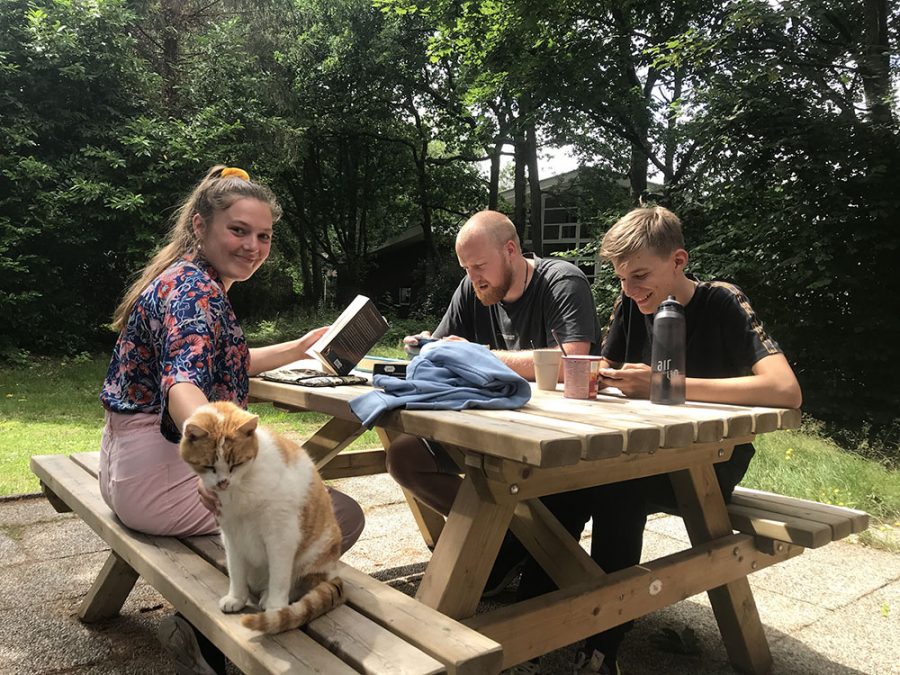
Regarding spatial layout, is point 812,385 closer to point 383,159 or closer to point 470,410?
point 470,410

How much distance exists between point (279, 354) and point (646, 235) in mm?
1601

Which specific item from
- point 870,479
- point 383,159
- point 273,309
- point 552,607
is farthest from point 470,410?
point 383,159

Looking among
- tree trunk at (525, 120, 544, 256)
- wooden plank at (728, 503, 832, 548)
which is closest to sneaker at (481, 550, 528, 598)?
wooden plank at (728, 503, 832, 548)

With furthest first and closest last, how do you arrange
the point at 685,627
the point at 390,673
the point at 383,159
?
the point at 383,159 → the point at 685,627 → the point at 390,673

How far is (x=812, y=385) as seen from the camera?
26.5ft

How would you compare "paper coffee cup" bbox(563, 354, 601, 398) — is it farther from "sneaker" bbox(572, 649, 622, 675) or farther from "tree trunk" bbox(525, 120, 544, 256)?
"tree trunk" bbox(525, 120, 544, 256)

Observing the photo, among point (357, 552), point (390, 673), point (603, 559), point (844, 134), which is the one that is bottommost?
point (357, 552)

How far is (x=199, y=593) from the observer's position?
161cm

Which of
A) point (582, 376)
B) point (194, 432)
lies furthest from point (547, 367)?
point (194, 432)

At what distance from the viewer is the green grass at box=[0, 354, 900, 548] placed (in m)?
4.26

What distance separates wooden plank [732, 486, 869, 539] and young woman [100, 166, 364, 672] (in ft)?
5.18

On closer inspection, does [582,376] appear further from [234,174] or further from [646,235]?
[234,174]

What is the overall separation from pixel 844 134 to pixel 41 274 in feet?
39.2

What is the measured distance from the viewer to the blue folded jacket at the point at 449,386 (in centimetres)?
192
